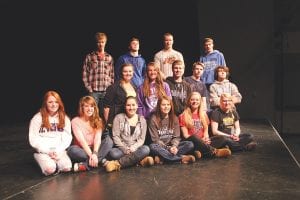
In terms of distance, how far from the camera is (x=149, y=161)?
143 inches

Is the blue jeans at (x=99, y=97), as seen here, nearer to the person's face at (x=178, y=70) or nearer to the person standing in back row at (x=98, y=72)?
the person standing in back row at (x=98, y=72)

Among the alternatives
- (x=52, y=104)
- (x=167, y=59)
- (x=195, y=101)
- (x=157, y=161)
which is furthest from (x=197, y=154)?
(x=52, y=104)

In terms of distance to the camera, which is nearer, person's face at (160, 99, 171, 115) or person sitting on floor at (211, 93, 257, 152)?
person's face at (160, 99, 171, 115)

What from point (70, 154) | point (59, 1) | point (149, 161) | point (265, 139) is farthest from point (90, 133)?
point (59, 1)

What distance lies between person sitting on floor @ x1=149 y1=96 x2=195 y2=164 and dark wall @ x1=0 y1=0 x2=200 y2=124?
335 cm

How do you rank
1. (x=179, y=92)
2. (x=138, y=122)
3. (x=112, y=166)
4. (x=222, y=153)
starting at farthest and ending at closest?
(x=179, y=92) < (x=222, y=153) < (x=138, y=122) < (x=112, y=166)

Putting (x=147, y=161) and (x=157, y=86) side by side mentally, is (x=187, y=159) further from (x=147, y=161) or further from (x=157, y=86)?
(x=157, y=86)

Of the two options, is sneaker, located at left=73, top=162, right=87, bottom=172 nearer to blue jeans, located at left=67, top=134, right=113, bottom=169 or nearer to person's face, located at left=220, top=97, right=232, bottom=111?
blue jeans, located at left=67, top=134, right=113, bottom=169

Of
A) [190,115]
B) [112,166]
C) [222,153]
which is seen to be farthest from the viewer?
[190,115]

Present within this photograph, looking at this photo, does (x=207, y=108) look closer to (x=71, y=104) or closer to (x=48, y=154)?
(x=48, y=154)

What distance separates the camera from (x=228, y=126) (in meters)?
4.32

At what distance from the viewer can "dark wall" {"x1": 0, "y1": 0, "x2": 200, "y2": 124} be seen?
7.20 meters

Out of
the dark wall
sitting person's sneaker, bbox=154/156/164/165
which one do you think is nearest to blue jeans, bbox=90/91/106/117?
sitting person's sneaker, bbox=154/156/164/165

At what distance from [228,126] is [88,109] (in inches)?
63.3
